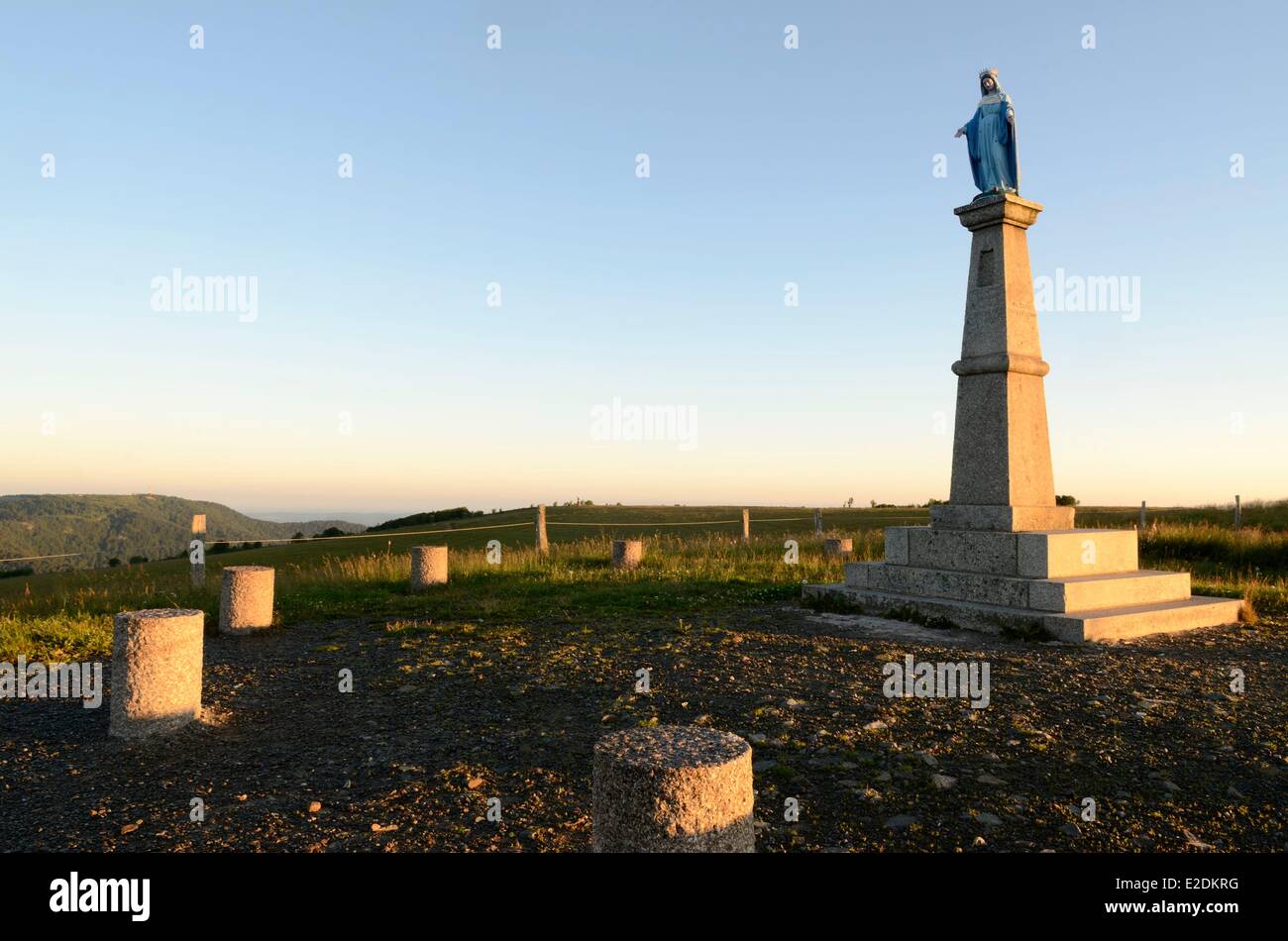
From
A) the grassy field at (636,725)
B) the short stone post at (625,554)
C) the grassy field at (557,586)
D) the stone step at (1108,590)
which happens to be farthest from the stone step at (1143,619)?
the short stone post at (625,554)

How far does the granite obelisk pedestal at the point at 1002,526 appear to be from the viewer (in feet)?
31.9

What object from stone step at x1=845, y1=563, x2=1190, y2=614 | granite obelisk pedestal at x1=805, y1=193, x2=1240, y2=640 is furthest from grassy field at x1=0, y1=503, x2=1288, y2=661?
granite obelisk pedestal at x1=805, y1=193, x2=1240, y2=640

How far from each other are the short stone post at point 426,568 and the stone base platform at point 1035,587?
6.84 m

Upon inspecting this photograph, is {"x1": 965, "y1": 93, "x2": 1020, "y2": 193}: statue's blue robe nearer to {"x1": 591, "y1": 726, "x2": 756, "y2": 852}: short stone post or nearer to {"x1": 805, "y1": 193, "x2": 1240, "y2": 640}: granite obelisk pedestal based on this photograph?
{"x1": 805, "y1": 193, "x2": 1240, "y2": 640}: granite obelisk pedestal

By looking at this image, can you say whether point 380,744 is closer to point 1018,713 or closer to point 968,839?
point 968,839

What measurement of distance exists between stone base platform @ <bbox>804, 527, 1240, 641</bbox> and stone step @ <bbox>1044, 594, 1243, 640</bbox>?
11 mm

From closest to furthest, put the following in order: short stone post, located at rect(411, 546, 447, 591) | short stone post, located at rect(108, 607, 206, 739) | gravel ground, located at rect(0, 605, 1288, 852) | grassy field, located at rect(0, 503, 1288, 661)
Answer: gravel ground, located at rect(0, 605, 1288, 852) → short stone post, located at rect(108, 607, 206, 739) → grassy field, located at rect(0, 503, 1288, 661) → short stone post, located at rect(411, 546, 447, 591)

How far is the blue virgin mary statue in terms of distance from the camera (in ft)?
37.0

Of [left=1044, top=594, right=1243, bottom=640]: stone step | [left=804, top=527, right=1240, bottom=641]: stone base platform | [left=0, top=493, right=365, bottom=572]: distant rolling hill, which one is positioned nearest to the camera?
[left=1044, top=594, right=1243, bottom=640]: stone step

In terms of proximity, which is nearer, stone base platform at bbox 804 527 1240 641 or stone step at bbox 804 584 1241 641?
stone step at bbox 804 584 1241 641

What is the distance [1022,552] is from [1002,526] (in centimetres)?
59

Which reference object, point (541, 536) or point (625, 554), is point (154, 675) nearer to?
point (625, 554)

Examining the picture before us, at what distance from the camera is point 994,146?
1130cm
